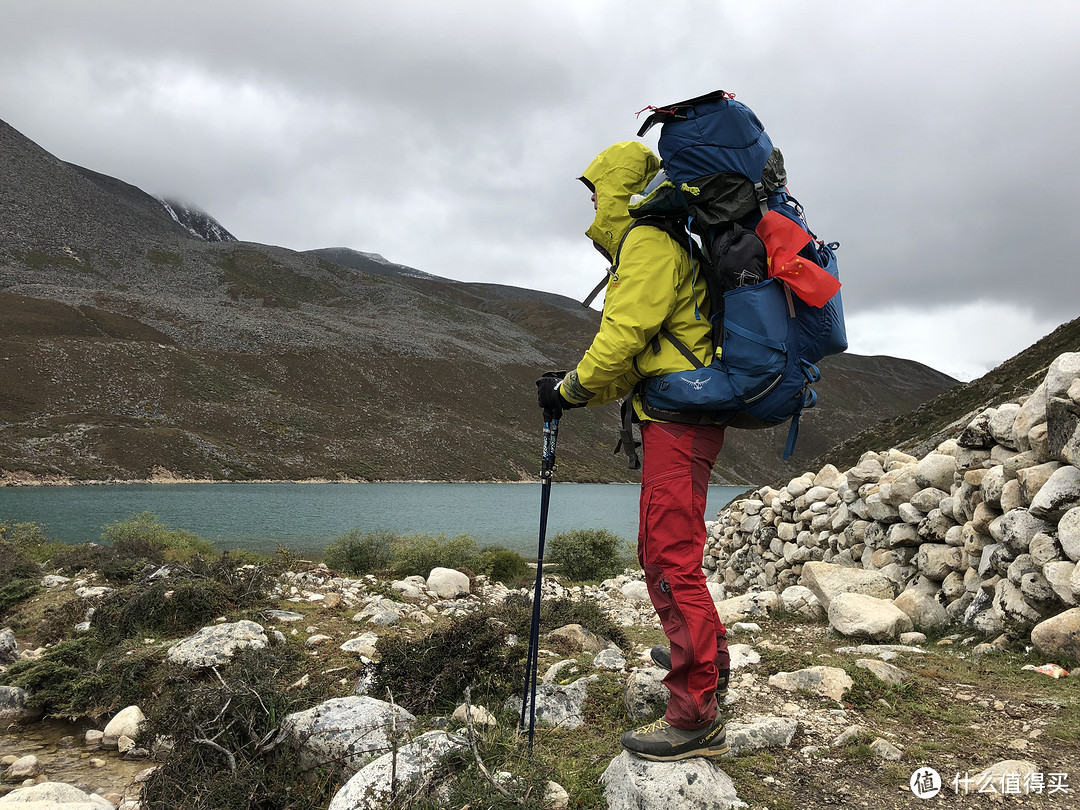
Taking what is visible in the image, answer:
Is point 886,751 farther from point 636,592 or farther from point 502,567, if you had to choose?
point 502,567

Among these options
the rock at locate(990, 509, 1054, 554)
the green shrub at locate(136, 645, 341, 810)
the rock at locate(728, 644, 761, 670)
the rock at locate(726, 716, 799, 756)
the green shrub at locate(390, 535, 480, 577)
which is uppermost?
the rock at locate(990, 509, 1054, 554)

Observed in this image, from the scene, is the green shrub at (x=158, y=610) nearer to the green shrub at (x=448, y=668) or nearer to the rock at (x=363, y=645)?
the rock at (x=363, y=645)

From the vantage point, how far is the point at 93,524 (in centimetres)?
2169

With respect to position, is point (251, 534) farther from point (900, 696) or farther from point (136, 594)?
point (900, 696)

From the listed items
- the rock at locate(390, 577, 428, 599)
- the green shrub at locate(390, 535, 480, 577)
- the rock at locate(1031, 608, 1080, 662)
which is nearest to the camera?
the rock at locate(1031, 608, 1080, 662)

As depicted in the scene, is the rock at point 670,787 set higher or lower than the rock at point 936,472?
lower

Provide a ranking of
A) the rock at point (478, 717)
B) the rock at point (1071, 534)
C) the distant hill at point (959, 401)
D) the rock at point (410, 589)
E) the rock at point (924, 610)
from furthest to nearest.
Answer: the distant hill at point (959, 401) → the rock at point (410, 589) → the rock at point (924, 610) → the rock at point (1071, 534) → the rock at point (478, 717)

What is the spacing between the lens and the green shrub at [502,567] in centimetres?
1270

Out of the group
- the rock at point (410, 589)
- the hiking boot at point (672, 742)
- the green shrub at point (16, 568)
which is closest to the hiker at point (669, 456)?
the hiking boot at point (672, 742)

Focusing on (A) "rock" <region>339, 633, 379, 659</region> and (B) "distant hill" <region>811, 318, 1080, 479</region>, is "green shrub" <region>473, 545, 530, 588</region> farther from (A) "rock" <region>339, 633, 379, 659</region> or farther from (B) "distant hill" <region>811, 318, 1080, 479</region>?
(B) "distant hill" <region>811, 318, 1080, 479</region>

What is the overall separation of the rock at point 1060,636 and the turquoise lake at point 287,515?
16.5 metres

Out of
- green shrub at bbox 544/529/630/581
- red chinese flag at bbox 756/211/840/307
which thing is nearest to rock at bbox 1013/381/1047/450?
red chinese flag at bbox 756/211/840/307

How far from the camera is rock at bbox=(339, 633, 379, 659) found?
16.5 feet

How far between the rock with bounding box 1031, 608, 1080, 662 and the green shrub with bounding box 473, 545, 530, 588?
897cm
